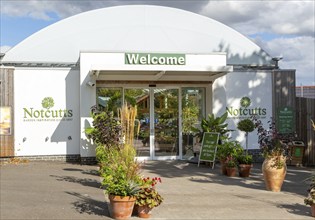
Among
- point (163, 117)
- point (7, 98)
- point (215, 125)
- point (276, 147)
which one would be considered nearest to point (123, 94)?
point (163, 117)

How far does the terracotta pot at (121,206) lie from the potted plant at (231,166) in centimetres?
611

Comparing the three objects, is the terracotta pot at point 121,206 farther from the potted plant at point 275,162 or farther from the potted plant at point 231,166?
the potted plant at point 231,166

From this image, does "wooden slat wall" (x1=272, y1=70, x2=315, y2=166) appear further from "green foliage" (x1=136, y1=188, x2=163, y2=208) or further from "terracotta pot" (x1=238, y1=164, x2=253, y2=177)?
"green foliage" (x1=136, y1=188, x2=163, y2=208)

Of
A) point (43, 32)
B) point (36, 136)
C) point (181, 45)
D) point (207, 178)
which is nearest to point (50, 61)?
point (43, 32)

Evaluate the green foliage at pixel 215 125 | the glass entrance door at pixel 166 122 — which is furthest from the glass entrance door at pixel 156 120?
the green foliage at pixel 215 125

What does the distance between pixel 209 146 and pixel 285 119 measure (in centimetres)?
425

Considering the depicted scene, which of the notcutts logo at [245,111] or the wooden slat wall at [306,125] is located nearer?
the wooden slat wall at [306,125]

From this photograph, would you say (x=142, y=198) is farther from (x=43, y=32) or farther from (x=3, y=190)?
(x=43, y=32)

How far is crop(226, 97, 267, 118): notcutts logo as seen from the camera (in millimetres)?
17911

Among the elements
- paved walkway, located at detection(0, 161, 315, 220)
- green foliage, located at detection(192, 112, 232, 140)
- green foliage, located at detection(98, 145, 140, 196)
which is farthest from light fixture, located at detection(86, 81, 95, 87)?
green foliage, located at detection(98, 145, 140, 196)

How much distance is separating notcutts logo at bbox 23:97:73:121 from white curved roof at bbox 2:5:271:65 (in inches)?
108

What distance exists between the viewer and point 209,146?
15.4m

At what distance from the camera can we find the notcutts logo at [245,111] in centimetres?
1791

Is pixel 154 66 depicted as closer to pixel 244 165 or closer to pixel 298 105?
pixel 244 165
